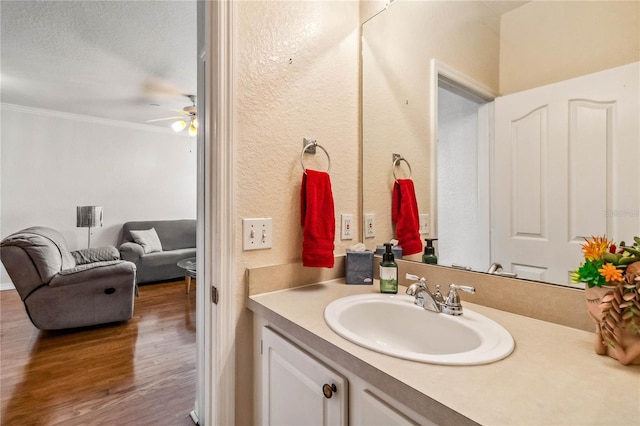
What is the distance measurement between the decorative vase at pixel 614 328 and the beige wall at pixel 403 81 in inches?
26.3

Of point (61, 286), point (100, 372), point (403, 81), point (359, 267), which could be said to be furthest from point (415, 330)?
point (61, 286)

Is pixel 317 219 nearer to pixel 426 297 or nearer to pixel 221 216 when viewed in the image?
pixel 221 216

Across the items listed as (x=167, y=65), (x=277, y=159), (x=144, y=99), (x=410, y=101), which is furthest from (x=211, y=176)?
(x=144, y=99)

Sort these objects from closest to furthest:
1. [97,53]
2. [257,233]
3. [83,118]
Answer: [257,233] → [97,53] → [83,118]

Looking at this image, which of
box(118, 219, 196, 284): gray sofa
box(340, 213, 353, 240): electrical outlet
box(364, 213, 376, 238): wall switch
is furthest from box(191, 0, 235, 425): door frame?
box(118, 219, 196, 284): gray sofa

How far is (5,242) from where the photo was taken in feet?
7.79

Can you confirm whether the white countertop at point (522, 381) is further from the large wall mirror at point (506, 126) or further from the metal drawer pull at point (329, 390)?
the large wall mirror at point (506, 126)

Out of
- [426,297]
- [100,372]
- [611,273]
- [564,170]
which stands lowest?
[100,372]

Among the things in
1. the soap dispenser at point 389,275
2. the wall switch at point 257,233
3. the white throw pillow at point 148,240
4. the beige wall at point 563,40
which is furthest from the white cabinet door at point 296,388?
the white throw pillow at point 148,240

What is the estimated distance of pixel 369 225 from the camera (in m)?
1.35

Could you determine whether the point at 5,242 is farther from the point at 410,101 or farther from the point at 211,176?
the point at 410,101

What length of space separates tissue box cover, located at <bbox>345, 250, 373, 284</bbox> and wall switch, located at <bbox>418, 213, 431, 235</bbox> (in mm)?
235

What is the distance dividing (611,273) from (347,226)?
33.8 inches

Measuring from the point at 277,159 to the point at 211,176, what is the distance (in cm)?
24
